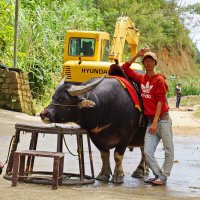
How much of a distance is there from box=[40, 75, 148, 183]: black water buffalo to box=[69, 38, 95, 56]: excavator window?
12.7 metres

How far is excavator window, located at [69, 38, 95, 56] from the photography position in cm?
2250

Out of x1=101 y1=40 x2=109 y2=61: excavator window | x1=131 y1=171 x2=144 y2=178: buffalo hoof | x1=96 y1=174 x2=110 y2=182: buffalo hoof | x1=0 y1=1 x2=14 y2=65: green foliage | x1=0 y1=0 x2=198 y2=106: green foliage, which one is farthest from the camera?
x1=0 y1=0 x2=198 y2=106: green foliage

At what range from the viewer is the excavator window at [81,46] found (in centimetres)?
2250

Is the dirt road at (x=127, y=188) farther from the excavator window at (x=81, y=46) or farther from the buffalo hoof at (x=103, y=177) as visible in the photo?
the excavator window at (x=81, y=46)

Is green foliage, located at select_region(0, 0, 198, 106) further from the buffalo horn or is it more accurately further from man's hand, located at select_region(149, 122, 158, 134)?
man's hand, located at select_region(149, 122, 158, 134)

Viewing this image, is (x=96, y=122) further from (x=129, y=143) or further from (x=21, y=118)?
(x=21, y=118)

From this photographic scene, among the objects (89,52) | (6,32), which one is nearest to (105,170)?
(89,52)

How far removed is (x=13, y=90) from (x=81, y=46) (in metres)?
2.70

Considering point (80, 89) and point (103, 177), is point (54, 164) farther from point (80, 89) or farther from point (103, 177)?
point (103, 177)

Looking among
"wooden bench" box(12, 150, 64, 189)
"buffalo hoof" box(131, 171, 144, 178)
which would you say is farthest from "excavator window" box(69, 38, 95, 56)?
"wooden bench" box(12, 150, 64, 189)

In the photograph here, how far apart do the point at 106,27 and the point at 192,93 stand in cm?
1318

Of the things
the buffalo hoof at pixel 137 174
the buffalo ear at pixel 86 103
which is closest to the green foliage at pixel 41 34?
the buffalo hoof at pixel 137 174

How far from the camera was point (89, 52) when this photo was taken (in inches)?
888

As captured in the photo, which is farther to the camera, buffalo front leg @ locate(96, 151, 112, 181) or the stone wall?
the stone wall
